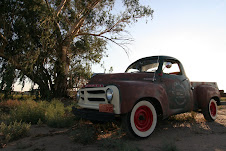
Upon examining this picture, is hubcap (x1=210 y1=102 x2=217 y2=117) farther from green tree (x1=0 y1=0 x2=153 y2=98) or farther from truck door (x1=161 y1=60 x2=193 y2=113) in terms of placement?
green tree (x1=0 y1=0 x2=153 y2=98)

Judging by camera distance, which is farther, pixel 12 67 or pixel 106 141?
pixel 12 67

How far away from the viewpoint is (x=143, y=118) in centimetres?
389

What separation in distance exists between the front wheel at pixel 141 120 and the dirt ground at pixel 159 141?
7.2 inches

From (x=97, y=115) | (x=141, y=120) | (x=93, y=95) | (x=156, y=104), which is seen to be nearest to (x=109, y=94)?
(x=97, y=115)

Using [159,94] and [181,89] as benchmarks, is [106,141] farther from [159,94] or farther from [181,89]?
[181,89]

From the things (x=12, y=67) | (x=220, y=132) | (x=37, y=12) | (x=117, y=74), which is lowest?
(x=220, y=132)

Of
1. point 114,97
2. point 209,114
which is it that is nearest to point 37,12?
point 114,97

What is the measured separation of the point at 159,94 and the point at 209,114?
257cm

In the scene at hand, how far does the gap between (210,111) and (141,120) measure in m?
3.20

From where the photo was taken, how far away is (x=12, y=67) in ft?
37.0

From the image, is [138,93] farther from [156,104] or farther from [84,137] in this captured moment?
[84,137]

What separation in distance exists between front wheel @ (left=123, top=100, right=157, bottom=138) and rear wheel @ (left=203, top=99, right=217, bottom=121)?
2.50m

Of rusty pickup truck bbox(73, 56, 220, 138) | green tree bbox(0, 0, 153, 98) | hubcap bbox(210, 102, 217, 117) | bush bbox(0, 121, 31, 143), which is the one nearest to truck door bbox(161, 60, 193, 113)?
rusty pickup truck bbox(73, 56, 220, 138)

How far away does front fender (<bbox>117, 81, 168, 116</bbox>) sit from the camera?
3477 mm
